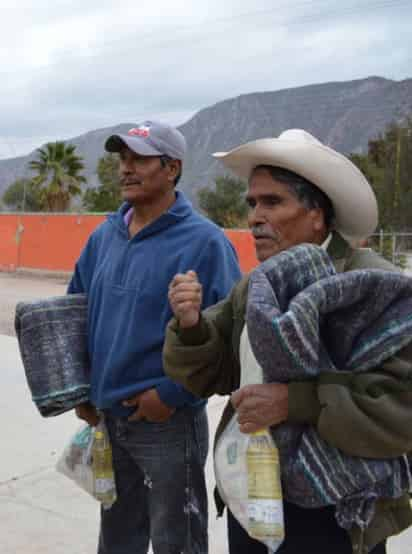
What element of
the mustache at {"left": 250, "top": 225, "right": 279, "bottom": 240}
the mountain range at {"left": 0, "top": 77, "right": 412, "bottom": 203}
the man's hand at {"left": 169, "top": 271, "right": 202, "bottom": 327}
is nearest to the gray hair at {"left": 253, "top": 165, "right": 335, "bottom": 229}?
the mustache at {"left": 250, "top": 225, "right": 279, "bottom": 240}

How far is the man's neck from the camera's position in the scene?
266 cm

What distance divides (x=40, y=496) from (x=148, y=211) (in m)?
2.13

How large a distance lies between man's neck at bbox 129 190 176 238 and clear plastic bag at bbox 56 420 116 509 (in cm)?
71

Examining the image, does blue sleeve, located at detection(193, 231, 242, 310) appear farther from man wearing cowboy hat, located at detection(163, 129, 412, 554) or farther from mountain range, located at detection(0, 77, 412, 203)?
mountain range, located at detection(0, 77, 412, 203)

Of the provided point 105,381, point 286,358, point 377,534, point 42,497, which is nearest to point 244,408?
point 286,358

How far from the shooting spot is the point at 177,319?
1.97m

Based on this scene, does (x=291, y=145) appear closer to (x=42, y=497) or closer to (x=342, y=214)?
(x=342, y=214)

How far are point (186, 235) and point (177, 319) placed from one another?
645 mm

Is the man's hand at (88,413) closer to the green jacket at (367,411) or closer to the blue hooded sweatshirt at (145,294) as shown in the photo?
the blue hooded sweatshirt at (145,294)

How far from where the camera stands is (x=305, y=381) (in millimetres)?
1706

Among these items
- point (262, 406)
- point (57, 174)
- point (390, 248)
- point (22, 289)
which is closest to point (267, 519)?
point (262, 406)

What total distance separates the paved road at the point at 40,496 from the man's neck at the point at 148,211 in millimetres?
1668

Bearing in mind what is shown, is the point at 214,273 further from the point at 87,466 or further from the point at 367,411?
the point at 367,411

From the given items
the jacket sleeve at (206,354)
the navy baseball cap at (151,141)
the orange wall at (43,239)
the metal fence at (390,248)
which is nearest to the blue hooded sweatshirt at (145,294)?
the navy baseball cap at (151,141)
